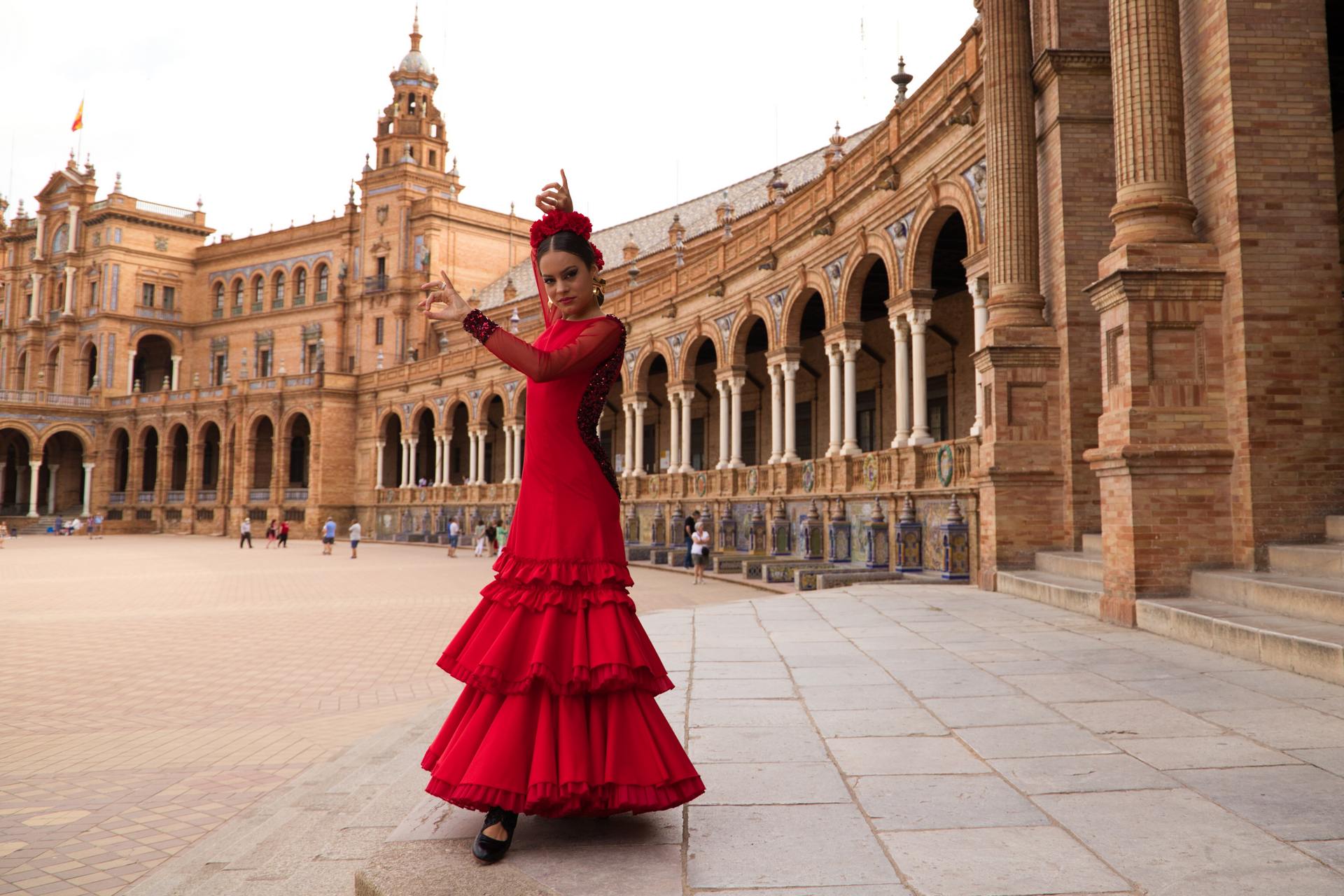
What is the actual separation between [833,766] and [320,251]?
62629 millimetres

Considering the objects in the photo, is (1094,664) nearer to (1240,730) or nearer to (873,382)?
(1240,730)

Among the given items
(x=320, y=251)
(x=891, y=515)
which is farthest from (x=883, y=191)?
(x=320, y=251)

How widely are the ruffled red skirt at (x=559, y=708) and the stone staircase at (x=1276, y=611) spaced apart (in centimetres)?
415

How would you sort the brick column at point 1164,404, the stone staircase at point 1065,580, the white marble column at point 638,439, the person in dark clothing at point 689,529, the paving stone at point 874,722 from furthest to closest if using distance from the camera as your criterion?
1. the white marble column at point 638,439
2. the person in dark clothing at point 689,529
3. the stone staircase at point 1065,580
4. the brick column at point 1164,404
5. the paving stone at point 874,722

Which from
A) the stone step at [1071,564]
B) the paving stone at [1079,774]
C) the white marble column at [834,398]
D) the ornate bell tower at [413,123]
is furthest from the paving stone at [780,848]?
the ornate bell tower at [413,123]

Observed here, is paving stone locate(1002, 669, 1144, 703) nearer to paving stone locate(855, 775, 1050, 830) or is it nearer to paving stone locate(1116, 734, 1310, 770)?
paving stone locate(1116, 734, 1310, 770)

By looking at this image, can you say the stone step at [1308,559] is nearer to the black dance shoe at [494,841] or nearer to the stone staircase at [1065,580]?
the stone staircase at [1065,580]

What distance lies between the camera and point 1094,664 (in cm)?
571

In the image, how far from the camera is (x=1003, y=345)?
35.8 ft

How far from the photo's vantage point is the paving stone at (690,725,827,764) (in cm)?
377

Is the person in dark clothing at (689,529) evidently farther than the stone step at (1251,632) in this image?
Yes

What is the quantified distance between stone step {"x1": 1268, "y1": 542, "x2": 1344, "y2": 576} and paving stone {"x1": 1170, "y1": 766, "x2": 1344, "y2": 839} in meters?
3.90

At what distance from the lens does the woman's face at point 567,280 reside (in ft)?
10.2

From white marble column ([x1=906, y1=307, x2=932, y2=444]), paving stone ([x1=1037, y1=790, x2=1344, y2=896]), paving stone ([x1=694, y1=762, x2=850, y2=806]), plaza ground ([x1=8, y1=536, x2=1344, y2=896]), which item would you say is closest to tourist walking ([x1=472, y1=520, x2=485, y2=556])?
white marble column ([x1=906, y1=307, x2=932, y2=444])
